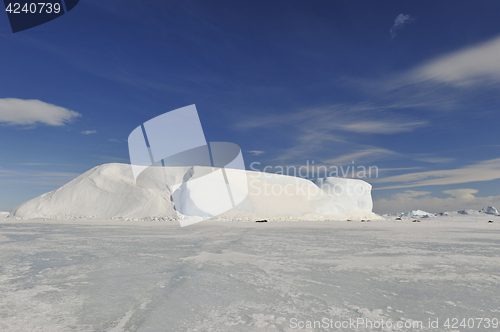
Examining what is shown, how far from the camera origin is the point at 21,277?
4629mm

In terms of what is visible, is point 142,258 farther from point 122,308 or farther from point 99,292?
point 122,308

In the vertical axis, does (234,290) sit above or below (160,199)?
below

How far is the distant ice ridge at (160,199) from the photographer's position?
29422 mm

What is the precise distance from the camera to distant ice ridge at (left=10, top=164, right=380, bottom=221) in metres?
29.4

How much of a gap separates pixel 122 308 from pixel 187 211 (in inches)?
1045

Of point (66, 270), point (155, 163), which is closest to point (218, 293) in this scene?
point (66, 270)

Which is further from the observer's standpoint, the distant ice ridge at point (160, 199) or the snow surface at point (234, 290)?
the distant ice ridge at point (160, 199)

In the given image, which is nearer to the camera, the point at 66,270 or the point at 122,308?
the point at 122,308

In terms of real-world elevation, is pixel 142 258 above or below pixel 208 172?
below

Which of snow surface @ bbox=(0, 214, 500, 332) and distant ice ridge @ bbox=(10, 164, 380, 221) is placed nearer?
snow surface @ bbox=(0, 214, 500, 332)

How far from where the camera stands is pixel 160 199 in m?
30.7

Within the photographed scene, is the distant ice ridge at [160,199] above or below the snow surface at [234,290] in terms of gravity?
above

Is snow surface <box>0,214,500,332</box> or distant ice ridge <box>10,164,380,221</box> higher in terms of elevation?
distant ice ridge <box>10,164,380,221</box>

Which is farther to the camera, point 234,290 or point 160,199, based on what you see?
point 160,199
